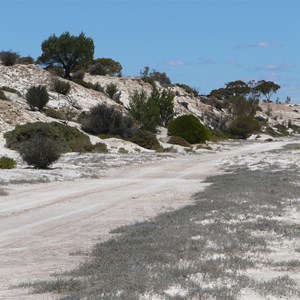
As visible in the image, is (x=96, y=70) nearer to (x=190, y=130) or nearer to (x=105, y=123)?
(x=190, y=130)

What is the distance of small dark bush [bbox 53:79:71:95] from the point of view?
203ft

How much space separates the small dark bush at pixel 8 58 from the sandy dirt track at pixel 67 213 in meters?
41.2

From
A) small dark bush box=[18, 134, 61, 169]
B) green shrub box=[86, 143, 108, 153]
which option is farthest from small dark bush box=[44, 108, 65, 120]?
small dark bush box=[18, 134, 61, 169]

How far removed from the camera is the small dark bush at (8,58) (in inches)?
2601

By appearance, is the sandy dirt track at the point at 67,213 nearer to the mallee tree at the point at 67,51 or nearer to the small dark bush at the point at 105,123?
the small dark bush at the point at 105,123

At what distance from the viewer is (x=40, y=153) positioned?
90.7 feet

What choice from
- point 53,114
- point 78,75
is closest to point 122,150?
point 53,114

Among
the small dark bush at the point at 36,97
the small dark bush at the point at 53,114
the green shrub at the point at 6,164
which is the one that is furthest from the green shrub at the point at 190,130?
the green shrub at the point at 6,164

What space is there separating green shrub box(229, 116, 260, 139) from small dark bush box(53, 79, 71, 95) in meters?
28.9

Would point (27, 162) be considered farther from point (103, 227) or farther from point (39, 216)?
point (103, 227)

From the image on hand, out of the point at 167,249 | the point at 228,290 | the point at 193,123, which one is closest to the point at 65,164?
the point at 167,249

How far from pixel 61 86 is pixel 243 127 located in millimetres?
30182

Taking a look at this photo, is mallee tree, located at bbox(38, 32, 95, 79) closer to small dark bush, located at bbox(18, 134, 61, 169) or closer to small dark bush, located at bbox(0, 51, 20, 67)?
small dark bush, located at bbox(0, 51, 20, 67)

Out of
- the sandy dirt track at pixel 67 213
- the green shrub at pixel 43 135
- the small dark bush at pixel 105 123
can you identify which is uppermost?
the small dark bush at pixel 105 123
